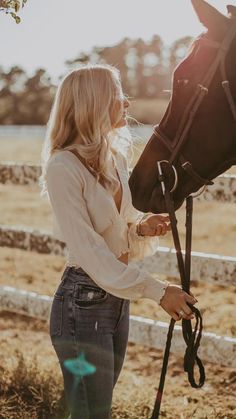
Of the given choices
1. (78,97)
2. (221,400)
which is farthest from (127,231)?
(221,400)

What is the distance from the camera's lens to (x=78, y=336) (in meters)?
2.61

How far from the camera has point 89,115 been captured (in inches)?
101

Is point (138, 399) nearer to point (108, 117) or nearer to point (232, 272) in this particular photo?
point (232, 272)

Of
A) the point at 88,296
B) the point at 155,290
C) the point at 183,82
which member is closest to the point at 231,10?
the point at 183,82

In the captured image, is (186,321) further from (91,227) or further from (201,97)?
(201,97)

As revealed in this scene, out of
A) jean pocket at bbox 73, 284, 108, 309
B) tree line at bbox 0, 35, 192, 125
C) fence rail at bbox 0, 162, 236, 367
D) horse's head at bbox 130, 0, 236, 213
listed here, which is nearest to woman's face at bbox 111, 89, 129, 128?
horse's head at bbox 130, 0, 236, 213

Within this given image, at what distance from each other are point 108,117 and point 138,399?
1935mm

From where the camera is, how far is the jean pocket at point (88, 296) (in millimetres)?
2590

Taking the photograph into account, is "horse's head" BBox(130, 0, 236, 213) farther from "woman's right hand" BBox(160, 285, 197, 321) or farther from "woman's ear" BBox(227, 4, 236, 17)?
"woman's right hand" BBox(160, 285, 197, 321)

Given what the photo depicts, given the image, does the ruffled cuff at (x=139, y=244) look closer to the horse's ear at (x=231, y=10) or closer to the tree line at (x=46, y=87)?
the horse's ear at (x=231, y=10)

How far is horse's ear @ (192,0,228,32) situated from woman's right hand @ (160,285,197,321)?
3.52 feet

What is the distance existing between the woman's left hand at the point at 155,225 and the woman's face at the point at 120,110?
438 millimetres

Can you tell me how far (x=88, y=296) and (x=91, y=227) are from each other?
0.28 metres

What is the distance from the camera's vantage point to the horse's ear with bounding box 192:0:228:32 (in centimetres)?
264
